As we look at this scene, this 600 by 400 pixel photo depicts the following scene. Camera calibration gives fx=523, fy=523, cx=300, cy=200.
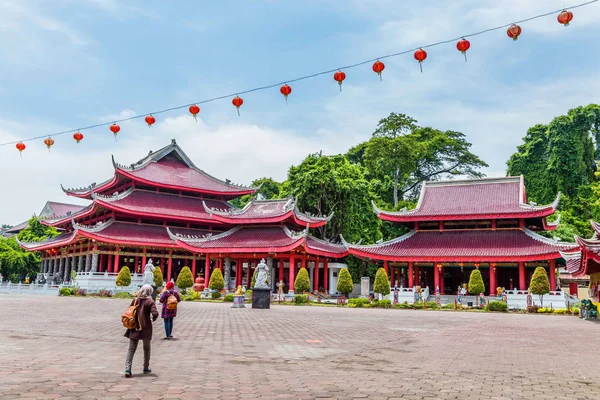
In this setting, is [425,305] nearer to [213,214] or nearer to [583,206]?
[213,214]

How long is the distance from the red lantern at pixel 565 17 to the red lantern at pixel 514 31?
3.10 feet

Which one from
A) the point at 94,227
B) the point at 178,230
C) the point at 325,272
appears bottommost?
the point at 325,272

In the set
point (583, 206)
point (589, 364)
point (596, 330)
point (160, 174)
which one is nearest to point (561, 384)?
point (589, 364)

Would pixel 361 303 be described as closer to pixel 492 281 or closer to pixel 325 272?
pixel 492 281

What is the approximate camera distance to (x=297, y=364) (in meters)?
9.27

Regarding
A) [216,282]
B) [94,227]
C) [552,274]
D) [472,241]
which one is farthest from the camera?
[94,227]

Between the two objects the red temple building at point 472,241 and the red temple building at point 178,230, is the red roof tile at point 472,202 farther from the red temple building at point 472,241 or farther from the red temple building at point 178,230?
the red temple building at point 178,230

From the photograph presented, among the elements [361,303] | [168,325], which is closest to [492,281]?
[361,303]

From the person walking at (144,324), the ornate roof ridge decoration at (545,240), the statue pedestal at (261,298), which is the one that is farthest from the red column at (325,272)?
the person walking at (144,324)

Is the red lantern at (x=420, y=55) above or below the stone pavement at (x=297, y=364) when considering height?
above

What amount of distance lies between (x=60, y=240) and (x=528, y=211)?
40536 mm

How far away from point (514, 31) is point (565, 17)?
119 centimetres

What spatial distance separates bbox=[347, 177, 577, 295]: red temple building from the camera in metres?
35.1

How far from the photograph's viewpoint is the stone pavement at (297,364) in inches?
275
